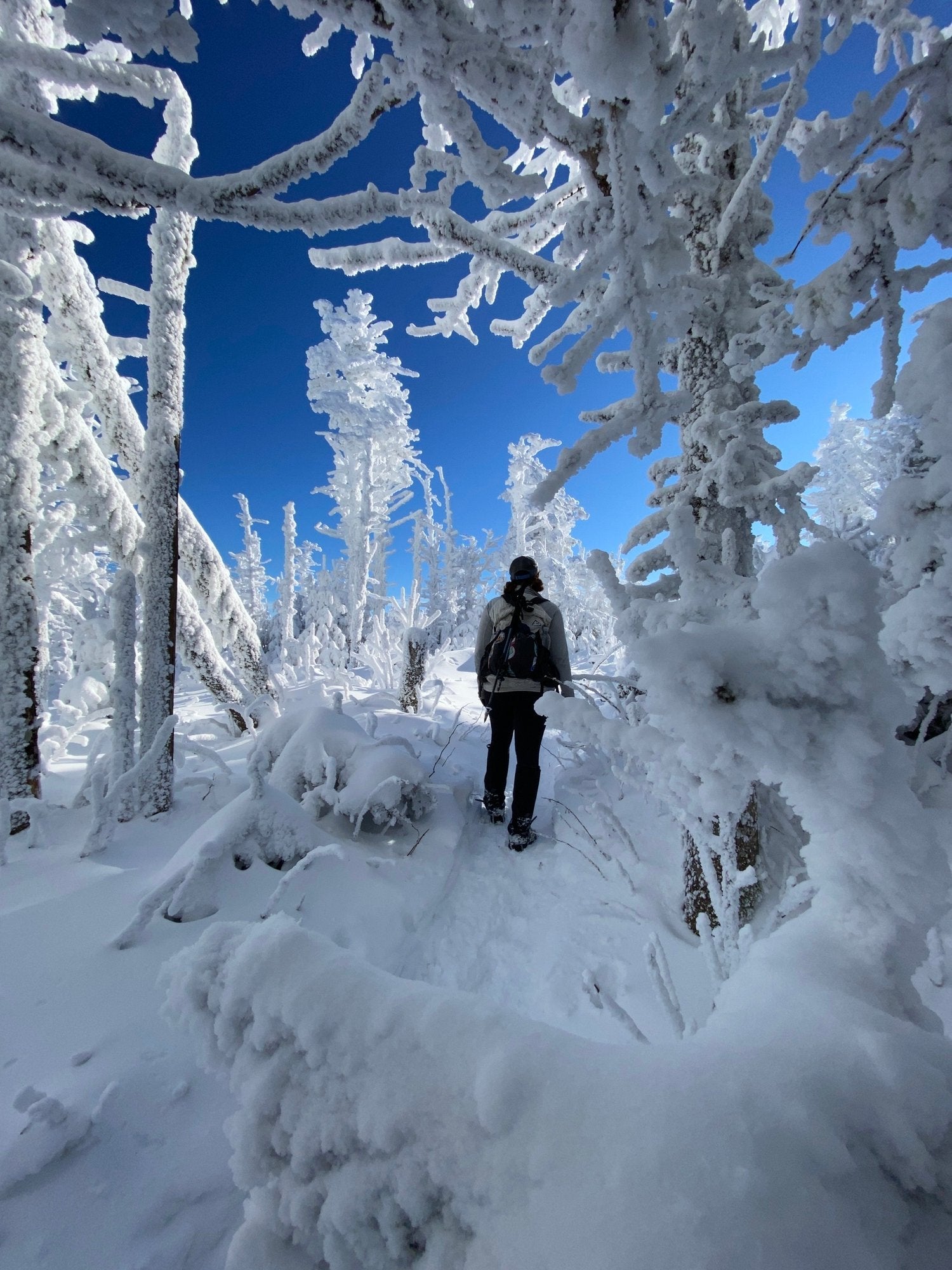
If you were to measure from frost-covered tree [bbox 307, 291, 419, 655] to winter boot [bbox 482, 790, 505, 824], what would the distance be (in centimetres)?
1180

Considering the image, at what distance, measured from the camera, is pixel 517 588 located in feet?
11.4

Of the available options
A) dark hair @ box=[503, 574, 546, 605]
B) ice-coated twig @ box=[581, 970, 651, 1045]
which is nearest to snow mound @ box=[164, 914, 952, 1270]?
ice-coated twig @ box=[581, 970, 651, 1045]

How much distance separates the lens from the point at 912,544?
1.13 m

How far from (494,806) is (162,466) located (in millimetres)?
3519

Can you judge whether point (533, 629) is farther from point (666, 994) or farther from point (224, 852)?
point (666, 994)

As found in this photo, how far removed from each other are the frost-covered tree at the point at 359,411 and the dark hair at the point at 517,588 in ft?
39.2

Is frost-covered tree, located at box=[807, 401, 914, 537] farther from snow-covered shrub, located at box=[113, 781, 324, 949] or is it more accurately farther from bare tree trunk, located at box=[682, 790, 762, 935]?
snow-covered shrub, located at box=[113, 781, 324, 949]

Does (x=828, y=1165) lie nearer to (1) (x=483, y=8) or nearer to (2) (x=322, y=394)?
(1) (x=483, y=8)

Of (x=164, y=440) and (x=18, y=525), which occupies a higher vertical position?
(x=164, y=440)

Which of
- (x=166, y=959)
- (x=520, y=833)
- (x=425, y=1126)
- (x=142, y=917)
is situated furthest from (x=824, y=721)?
(x=520, y=833)

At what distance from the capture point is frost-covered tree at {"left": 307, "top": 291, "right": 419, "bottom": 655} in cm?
1527

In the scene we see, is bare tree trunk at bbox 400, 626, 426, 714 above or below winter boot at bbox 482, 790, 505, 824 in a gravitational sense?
above

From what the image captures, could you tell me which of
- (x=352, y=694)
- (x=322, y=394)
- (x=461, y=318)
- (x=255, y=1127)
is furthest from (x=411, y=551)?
(x=255, y=1127)

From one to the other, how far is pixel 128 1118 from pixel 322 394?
1706cm
